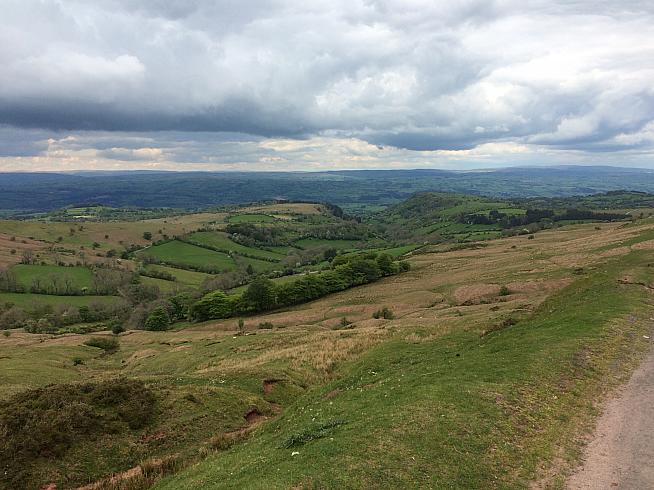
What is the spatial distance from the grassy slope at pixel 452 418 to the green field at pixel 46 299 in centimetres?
14132

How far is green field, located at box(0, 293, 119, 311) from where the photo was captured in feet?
448

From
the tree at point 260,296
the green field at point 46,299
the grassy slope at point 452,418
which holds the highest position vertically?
the grassy slope at point 452,418

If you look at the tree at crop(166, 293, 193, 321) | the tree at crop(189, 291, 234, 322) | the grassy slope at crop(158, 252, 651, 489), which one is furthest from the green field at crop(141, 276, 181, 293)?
the grassy slope at crop(158, 252, 651, 489)

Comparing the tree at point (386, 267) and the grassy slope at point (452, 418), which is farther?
the tree at point (386, 267)

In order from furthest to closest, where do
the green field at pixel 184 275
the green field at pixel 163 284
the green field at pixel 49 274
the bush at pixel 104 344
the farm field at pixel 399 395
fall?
the green field at pixel 184 275 → the green field at pixel 163 284 → the green field at pixel 49 274 → the bush at pixel 104 344 → the farm field at pixel 399 395

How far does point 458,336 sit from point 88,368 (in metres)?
47.5

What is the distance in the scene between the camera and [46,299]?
143m

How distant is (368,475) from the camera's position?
1394cm

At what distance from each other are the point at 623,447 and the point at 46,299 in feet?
549

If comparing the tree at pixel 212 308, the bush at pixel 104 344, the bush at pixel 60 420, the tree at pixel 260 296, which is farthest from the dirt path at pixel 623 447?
the tree at pixel 212 308

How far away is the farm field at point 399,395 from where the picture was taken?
1509 cm

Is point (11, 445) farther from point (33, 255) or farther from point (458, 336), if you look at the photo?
point (33, 255)

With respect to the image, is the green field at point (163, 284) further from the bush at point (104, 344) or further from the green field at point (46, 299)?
the bush at point (104, 344)

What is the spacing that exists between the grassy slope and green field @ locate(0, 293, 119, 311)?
141m
